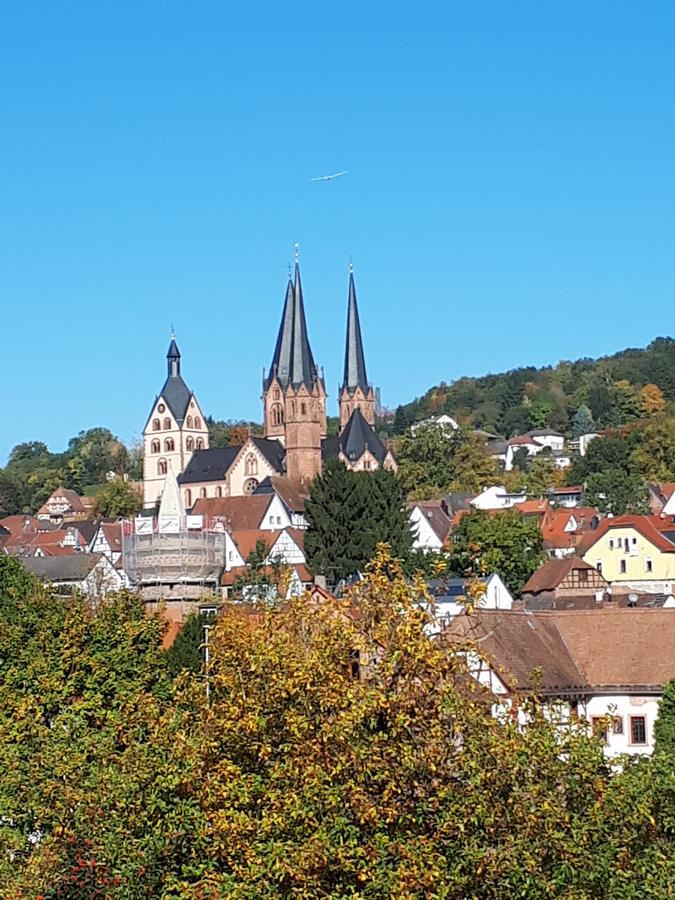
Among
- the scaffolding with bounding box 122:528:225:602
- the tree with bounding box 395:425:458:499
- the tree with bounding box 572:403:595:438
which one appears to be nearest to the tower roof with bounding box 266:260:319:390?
the tree with bounding box 395:425:458:499

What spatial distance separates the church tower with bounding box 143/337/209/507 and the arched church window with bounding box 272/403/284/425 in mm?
9282

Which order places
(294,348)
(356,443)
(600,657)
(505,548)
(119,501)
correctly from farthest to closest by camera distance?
1. (119,501)
2. (294,348)
3. (356,443)
4. (505,548)
5. (600,657)

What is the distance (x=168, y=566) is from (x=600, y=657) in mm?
14259

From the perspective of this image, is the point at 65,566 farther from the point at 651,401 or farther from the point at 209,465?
the point at 651,401

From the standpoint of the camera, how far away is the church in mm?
125438

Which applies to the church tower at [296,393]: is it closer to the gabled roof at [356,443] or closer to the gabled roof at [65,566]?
the gabled roof at [356,443]

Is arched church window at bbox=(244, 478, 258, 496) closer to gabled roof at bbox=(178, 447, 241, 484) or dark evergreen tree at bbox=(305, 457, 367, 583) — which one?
gabled roof at bbox=(178, 447, 241, 484)

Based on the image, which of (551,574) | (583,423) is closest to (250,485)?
(551,574)

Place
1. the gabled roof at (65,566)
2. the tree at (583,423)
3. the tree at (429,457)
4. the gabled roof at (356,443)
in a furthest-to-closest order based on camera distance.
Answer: the tree at (583,423)
the tree at (429,457)
the gabled roof at (356,443)
the gabled roof at (65,566)

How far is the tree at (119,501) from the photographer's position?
134500mm

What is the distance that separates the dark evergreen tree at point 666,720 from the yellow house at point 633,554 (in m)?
43.8

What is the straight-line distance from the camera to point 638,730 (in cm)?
4297

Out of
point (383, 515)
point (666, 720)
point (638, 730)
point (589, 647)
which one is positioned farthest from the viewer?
point (383, 515)

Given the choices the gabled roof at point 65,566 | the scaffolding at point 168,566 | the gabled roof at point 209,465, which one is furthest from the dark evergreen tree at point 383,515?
the gabled roof at point 209,465
